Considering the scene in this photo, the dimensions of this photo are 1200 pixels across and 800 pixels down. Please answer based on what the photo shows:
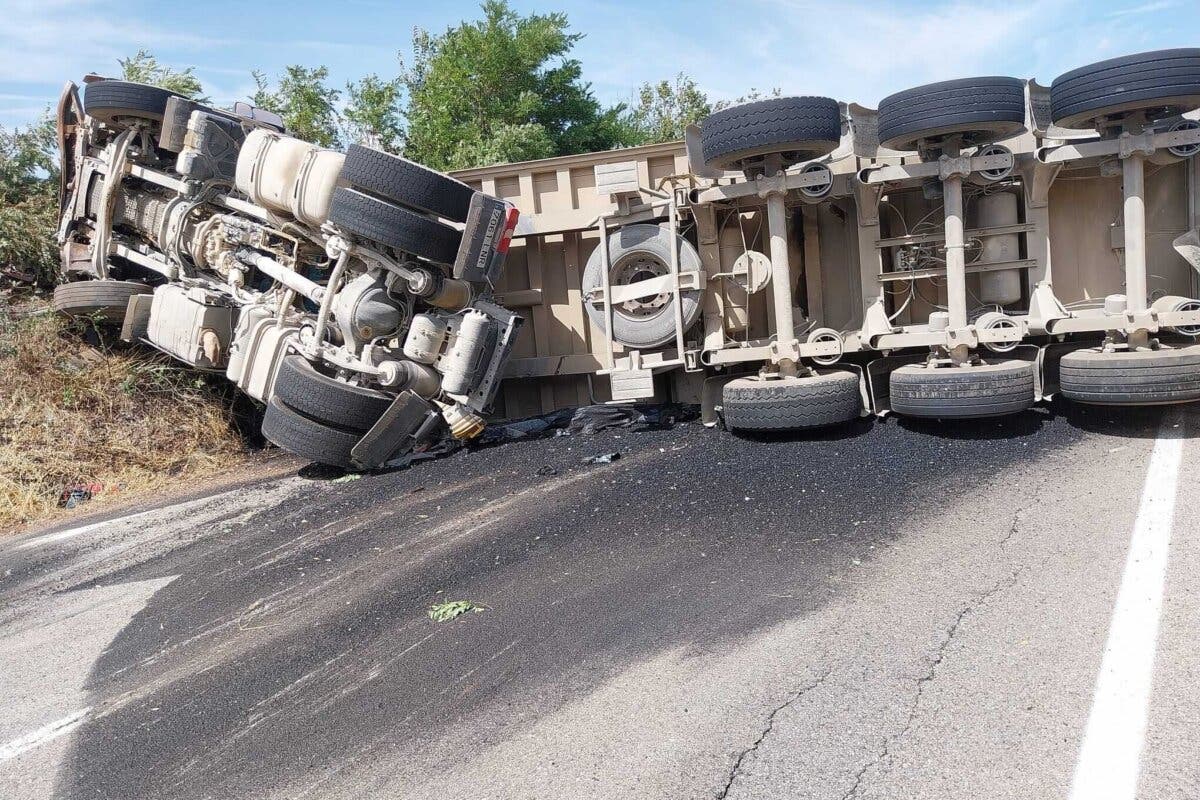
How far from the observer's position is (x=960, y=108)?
5.44 m

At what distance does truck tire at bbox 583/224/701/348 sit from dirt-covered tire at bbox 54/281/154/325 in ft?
13.9

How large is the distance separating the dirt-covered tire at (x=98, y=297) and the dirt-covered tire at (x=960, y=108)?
6568 mm

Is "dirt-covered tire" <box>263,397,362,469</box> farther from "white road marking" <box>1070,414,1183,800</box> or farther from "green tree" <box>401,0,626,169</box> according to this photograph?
"green tree" <box>401,0,626,169</box>

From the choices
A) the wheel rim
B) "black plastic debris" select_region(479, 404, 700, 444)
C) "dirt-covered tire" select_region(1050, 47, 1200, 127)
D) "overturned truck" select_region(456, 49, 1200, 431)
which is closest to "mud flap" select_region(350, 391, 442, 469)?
"black plastic debris" select_region(479, 404, 700, 444)

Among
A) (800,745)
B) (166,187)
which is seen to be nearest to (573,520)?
(800,745)

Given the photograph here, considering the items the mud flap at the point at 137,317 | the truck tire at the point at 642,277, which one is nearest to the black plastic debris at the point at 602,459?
the truck tire at the point at 642,277

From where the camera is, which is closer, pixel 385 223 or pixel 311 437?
pixel 385 223

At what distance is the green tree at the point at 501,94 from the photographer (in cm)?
1691

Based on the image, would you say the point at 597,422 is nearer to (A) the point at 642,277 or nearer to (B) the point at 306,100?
(A) the point at 642,277

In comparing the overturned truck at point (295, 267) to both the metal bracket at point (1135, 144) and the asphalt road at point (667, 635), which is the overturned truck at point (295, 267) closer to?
the asphalt road at point (667, 635)

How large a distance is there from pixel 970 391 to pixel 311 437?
14.6 feet

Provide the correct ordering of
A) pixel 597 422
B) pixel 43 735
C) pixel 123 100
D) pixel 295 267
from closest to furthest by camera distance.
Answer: pixel 43 735 → pixel 597 422 → pixel 295 267 → pixel 123 100

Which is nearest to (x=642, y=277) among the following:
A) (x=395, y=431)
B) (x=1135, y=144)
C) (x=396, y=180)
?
(x=396, y=180)

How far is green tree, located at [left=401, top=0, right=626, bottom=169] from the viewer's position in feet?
55.5
